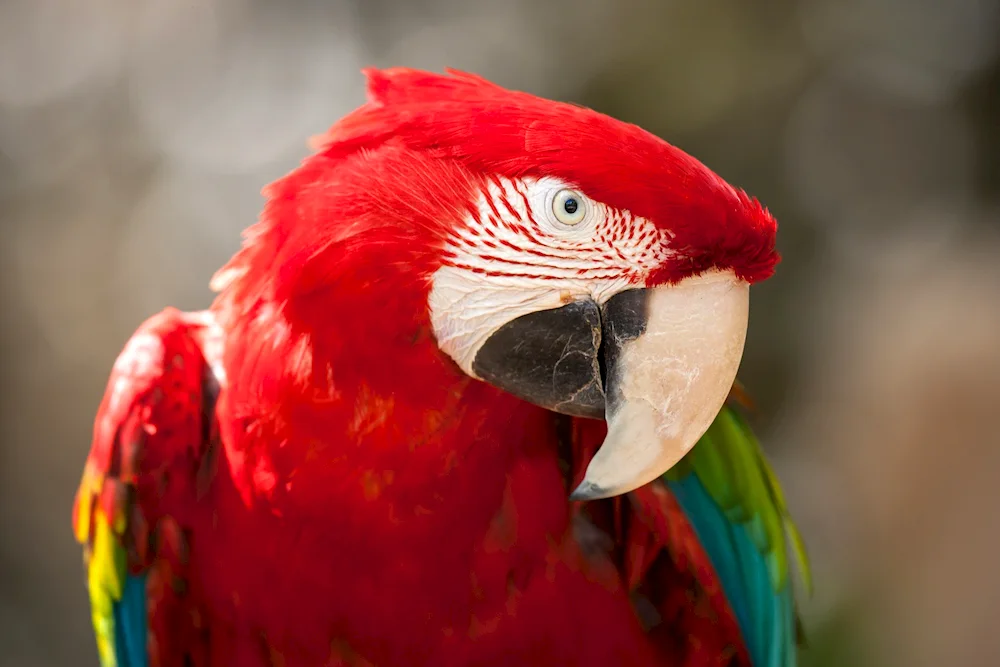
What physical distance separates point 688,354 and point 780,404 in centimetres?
220

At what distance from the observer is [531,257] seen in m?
0.86

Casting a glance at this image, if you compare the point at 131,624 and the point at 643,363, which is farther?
the point at 131,624

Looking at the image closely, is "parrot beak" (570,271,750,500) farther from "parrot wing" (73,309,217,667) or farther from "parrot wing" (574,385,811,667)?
"parrot wing" (73,309,217,667)

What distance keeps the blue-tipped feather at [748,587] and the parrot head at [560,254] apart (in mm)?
432

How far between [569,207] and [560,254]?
0.05m

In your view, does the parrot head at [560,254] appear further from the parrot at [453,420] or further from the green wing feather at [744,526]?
the green wing feather at [744,526]

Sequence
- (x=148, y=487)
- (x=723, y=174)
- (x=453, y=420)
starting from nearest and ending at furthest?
(x=453, y=420), (x=148, y=487), (x=723, y=174)

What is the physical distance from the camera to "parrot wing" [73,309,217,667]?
1.10 metres

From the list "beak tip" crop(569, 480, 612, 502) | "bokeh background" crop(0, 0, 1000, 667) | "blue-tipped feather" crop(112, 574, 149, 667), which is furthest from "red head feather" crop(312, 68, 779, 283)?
"bokeh background" crop(0, 0, 1000, 667)

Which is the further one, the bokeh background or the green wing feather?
the bokeh background

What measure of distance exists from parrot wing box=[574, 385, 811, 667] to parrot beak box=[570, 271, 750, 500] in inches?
12.9

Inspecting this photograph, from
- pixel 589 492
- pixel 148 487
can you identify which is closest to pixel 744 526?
pixel 589 492

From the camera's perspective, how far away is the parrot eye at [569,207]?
843 mm

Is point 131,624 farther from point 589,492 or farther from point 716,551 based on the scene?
point 716,551
